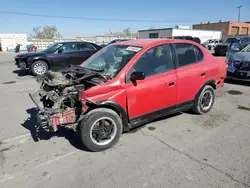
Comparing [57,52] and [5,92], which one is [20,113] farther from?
[57,52]

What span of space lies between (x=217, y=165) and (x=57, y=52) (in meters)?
8.95

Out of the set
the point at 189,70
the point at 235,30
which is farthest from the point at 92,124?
the point at 235,30

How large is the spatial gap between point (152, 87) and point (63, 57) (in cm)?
737

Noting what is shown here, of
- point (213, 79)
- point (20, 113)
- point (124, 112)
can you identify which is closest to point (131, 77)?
point (124, 112)

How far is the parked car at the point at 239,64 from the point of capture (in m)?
7.09

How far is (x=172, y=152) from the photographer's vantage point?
3.20 meters

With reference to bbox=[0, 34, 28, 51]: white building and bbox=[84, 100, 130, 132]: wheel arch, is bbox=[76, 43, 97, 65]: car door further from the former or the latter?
bbox=[0, 34, 28, 51]: white building

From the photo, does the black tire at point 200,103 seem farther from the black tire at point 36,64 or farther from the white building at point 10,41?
the white building at point 10,41

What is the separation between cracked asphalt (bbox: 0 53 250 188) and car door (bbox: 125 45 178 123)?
0.48 metres

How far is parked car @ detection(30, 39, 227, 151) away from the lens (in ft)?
10.2

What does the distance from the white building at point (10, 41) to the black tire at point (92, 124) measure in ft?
113

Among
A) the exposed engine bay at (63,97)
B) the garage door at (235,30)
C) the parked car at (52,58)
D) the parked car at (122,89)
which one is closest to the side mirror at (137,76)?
the parked car at (122,89)

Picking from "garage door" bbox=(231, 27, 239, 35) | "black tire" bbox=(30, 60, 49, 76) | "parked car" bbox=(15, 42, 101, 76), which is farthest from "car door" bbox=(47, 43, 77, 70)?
"garage door" bbox=(231, 27, 239, 35)

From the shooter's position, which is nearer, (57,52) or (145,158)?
(145,158)
